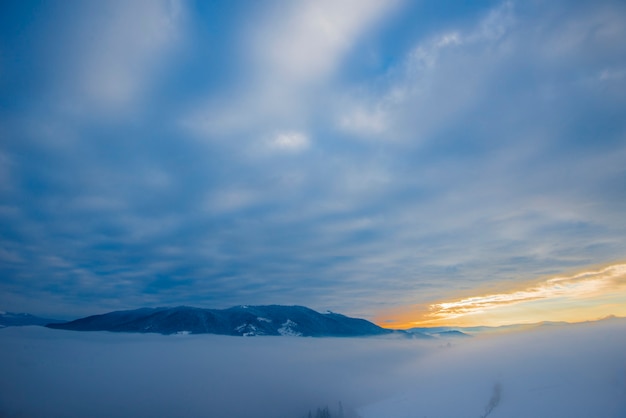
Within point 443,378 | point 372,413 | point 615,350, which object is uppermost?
point 615,350

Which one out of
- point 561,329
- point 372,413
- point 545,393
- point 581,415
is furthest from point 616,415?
point 372,413

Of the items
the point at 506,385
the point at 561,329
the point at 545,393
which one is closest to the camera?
the point at 545,393

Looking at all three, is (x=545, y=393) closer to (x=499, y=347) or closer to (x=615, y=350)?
(x=615, y=350)

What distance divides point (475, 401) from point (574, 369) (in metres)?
43.4

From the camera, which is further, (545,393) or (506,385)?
(506,385)

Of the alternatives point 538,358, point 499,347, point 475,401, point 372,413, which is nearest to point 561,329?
point 499,347

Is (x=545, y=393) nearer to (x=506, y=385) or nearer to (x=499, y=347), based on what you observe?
(x=506, y=385)

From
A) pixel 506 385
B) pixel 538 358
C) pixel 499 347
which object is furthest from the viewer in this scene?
pixel 499 347

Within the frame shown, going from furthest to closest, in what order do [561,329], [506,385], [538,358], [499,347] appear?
[499,347], [561,329], [538,358], [506,385]

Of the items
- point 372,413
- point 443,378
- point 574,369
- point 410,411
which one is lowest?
point 372,413

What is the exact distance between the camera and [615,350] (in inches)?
4569

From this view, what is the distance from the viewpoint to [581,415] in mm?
94375

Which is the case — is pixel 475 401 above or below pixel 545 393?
below

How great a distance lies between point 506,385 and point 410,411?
51241 millimetres
